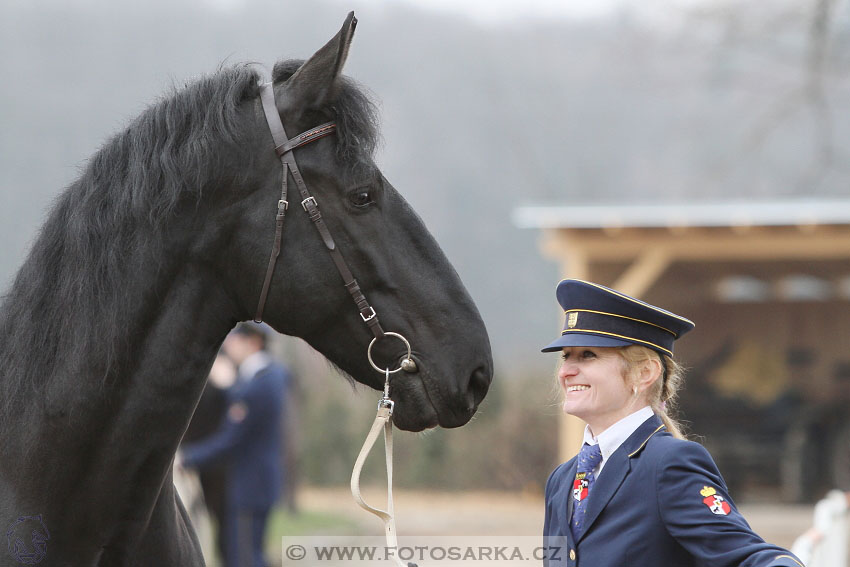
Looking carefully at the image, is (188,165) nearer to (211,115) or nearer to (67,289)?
(211,115)

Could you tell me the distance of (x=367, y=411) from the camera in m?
15.7

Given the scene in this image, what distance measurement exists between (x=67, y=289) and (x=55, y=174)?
33.9 meters

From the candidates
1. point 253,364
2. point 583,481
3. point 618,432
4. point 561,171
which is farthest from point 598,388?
point 561,171

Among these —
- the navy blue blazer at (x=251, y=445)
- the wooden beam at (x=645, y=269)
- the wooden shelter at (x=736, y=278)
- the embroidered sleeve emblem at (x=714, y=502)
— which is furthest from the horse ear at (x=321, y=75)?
the wooden beam at (x=645, y=269)

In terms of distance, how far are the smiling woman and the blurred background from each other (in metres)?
0.47

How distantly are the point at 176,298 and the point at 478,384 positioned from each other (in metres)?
0.72

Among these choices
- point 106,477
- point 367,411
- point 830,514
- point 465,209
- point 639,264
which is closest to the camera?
point 106,477

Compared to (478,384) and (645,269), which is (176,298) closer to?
(478,384)

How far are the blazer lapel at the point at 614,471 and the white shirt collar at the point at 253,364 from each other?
5.38 meters

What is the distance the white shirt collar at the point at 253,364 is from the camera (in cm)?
738

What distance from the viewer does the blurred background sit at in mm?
11547

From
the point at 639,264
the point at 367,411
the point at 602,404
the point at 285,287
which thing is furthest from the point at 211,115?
the point at 367,411

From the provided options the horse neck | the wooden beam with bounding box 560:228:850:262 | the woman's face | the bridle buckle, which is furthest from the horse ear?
the wooden beam with bounding box 560:228:850:262

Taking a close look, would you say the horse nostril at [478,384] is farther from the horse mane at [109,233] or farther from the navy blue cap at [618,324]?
the horse mane at [109,233]
